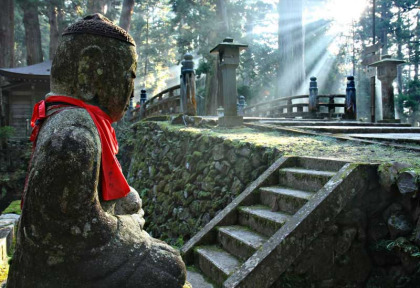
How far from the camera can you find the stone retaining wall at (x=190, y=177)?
5273mm

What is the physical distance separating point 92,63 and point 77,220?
0.97 meters

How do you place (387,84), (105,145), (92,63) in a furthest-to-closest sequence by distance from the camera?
1. (387,84)
2. (92,63)
3. (105,145)

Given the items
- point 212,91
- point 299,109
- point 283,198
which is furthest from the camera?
point 212,91

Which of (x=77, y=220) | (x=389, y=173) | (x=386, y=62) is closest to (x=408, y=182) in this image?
(x=389, y=173)

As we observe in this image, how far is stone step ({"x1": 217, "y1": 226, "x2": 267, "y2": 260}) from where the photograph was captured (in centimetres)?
362

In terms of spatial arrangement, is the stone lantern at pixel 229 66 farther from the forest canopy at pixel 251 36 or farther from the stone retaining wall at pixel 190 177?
the forest canopy at pixel 251 36

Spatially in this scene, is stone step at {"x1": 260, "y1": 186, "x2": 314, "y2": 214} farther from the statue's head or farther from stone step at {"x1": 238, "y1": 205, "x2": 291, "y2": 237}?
the statue's head

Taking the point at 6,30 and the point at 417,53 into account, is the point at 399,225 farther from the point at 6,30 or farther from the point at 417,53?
the point at 417,53

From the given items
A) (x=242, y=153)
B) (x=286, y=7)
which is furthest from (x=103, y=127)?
(x=286, y=7)

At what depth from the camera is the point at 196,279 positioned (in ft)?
12.3

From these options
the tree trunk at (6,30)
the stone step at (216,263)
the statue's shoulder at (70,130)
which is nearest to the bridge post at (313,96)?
the stone step at (216,263)

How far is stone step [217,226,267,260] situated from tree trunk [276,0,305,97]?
13477mm

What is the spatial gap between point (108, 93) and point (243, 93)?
19170mm

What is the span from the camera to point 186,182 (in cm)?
683
